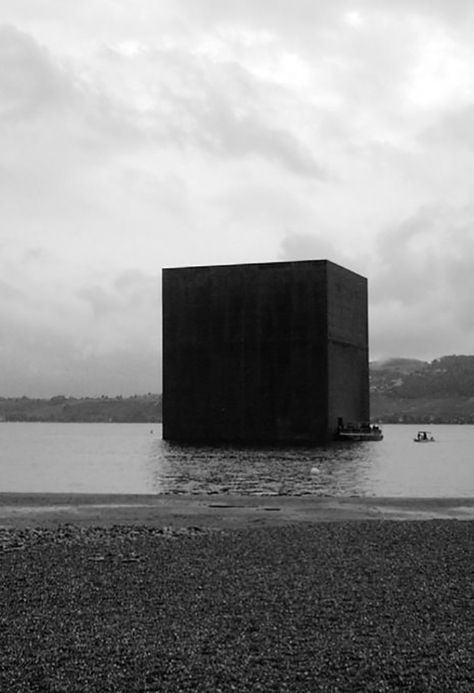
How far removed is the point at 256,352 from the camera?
9138 centimetres

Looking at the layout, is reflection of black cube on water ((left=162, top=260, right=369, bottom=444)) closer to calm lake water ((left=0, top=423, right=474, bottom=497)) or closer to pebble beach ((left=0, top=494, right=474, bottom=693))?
calm lake water ((left=0, top=423, right=474, bottom=497))

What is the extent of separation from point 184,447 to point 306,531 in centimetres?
7021

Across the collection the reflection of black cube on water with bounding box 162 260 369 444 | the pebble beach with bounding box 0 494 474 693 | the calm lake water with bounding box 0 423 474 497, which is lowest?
the calm lake water with bounding box 0 423 474 497

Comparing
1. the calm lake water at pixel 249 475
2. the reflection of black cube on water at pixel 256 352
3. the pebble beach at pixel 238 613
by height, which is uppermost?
the reflection of black cube on water at pixel 256 352

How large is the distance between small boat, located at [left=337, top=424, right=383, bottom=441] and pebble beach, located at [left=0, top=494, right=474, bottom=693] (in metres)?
78.7

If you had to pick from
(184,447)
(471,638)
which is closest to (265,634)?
(471,638)

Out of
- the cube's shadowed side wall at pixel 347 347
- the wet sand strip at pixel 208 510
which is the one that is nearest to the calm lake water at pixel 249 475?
the wet sand strip at pixel 208 510

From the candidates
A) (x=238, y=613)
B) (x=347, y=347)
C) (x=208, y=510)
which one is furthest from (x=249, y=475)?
(x=347, y=347)

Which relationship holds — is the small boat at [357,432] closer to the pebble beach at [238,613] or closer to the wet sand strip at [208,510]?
the wet sand strip at [208,510]

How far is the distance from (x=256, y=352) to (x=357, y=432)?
49.9 feet

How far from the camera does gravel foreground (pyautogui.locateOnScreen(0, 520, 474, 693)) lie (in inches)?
290

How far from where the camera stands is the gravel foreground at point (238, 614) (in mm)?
7371

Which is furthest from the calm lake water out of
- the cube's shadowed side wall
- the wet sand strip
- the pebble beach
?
the pebble beach

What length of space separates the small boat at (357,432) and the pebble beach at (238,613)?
78.7 m
